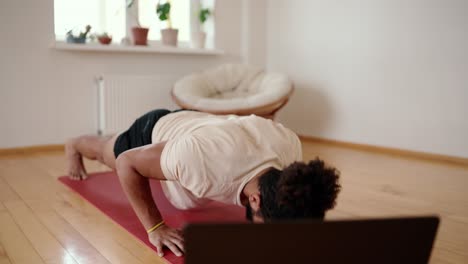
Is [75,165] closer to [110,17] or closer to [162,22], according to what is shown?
[110,17]

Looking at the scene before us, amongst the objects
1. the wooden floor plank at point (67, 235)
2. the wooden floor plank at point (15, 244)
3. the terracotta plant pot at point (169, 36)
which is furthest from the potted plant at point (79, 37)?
the wooden floor plank at point (15, 244)

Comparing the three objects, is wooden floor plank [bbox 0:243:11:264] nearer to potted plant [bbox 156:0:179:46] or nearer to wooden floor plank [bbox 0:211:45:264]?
wooden floor plank [bbox 0:211:45:264]

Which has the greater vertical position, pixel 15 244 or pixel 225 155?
pixel 225 155

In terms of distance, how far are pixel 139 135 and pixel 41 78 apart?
78.8 inches

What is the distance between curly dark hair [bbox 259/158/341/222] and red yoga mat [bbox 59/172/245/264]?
21.0 inches

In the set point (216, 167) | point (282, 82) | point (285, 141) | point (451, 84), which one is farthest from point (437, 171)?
point (216, 167)

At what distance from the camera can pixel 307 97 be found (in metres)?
4.34

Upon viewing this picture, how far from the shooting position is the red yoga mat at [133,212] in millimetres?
1736

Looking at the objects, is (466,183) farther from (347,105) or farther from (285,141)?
(285,141)

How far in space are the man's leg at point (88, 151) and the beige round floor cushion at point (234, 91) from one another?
4.17ft

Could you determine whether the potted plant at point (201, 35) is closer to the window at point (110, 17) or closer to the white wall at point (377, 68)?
the window at point (110, 17)

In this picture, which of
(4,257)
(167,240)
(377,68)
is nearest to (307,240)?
(167,240)

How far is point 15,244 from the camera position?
61.3 inches

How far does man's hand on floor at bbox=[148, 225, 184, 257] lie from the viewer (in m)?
1.46
